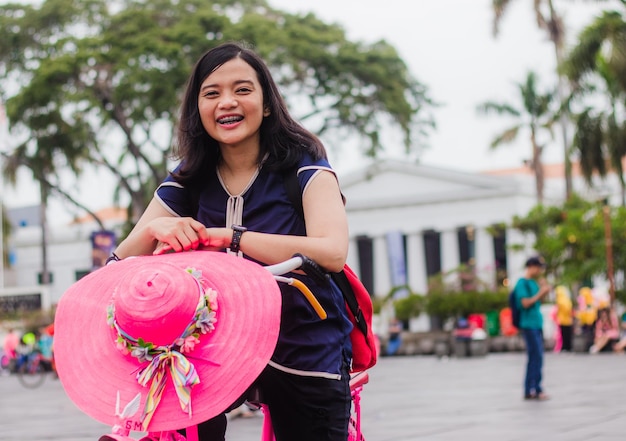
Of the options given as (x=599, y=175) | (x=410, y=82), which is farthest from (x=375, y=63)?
(x=599, y=175)

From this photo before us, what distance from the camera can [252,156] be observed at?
2.82m

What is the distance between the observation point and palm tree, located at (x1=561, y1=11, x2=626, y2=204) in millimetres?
24203

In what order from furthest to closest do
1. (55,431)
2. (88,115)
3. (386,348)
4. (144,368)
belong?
(386,348)
(88,115)
(55,431)
(144,368)

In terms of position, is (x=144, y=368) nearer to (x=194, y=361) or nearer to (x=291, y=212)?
(x=194, y=361)

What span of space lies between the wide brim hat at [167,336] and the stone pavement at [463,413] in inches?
216

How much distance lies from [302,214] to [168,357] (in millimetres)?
640

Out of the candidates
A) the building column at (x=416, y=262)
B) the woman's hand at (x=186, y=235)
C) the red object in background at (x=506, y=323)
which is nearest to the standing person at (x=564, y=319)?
the red object in background at (x=506, y=323)

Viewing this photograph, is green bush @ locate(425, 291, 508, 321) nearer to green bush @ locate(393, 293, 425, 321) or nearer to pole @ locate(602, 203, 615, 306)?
green bush @ locate(393, 293, 425, 321)

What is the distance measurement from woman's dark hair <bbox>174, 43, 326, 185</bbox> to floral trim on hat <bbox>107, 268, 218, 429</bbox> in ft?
2.01

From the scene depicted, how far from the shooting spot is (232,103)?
107 inches

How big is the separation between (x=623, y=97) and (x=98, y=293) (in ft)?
87.0

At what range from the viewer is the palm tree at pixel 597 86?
79.4 feet

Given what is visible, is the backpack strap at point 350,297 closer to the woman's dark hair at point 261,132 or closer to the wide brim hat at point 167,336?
the woman's dark hair at point 261,132

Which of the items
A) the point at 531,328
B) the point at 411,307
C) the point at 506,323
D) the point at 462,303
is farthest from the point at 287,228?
the point at 411,307
